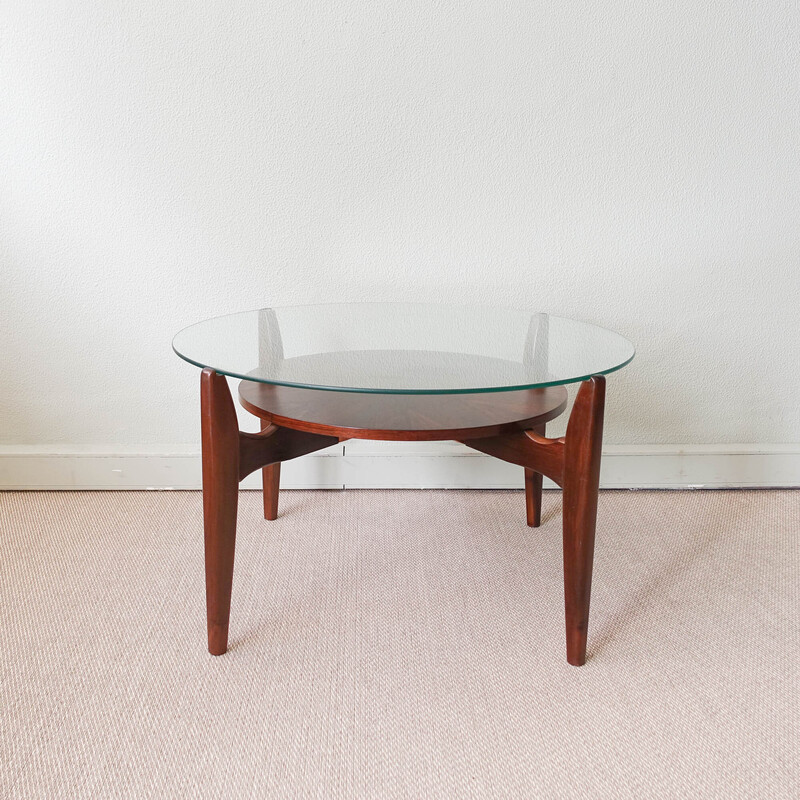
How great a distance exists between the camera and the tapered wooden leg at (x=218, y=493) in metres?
1.26

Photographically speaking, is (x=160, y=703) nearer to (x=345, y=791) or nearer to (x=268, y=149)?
(x=345, y=791)

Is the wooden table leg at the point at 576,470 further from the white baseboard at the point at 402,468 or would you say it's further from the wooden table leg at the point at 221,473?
the white baseboard at the point at 402,468

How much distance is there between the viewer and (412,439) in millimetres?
1286

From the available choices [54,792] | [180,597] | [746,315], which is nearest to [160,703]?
[54,792]

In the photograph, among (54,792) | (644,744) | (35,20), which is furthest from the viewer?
(35,20)

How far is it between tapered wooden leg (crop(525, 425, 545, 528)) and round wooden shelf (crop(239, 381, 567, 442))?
0.35 meters

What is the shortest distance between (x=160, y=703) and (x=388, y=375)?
701 millimetres

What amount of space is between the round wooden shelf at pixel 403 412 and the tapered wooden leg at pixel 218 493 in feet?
0.37

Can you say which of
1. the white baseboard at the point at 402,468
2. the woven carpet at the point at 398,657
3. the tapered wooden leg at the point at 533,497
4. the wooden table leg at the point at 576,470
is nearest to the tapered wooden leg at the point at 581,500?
the wooden table leg at the point at 576,470

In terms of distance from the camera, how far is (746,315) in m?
2.05

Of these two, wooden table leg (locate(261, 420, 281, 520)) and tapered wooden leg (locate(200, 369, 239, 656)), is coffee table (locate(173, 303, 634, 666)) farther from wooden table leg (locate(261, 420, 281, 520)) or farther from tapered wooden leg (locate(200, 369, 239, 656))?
wooden table leg (locate(261, 420, 281, 520))

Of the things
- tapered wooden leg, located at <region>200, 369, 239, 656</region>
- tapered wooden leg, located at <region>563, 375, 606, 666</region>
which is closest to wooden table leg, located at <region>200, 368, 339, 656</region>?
tapered wooden leg, located at <region>200, 369, 239, 656</region>

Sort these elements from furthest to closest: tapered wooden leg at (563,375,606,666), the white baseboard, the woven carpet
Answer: the white baseboard
tapered wooden leg at (563,375,606,666)
the woven carpet

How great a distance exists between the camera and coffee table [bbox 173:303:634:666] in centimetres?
124
